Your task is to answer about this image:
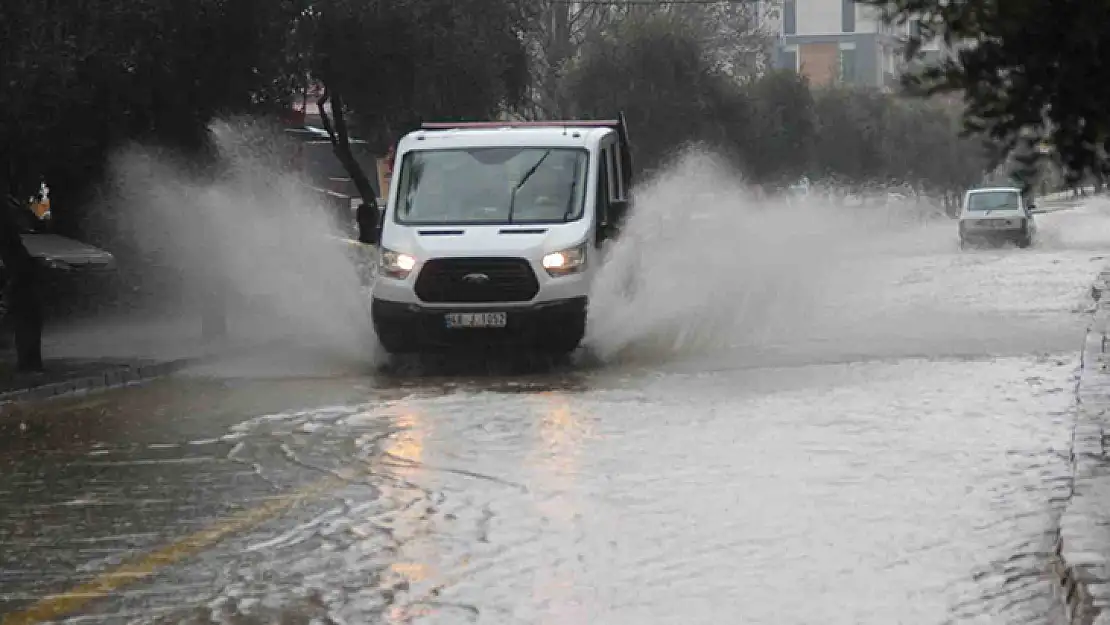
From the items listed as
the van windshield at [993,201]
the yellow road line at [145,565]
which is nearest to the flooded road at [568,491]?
the yellow road line at [145,565]

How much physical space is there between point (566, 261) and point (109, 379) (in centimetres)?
443

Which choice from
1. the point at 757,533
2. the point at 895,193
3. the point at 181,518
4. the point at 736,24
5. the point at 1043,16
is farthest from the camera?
the point at 895,193

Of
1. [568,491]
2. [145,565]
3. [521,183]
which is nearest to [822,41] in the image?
[521,183]

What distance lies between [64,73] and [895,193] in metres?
82.3

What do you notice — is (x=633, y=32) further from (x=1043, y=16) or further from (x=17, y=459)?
(x=1043, y=16)

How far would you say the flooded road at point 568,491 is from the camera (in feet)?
24.5

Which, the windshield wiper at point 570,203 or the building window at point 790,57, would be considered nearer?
the windshield wiper at point 570,203

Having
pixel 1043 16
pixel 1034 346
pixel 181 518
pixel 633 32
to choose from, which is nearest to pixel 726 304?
pixel 1034 346

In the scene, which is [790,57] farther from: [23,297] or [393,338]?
[393,338]

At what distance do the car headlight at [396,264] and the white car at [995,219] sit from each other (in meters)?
34.5

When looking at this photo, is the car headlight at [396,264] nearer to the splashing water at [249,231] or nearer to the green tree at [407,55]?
the splashing water at [249,231]

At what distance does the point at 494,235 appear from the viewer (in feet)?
58.0

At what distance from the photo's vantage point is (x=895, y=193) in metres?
96.4

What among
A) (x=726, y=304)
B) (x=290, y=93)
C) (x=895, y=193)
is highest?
(x=290, y=93)
